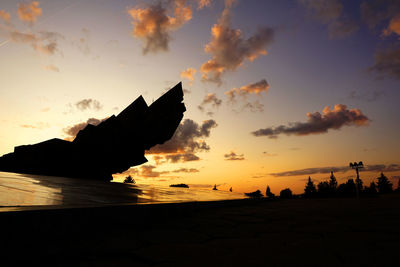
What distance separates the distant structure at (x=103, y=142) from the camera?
42.5 feet

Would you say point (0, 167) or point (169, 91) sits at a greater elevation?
point (169, 91)

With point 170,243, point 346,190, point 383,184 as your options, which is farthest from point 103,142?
point 383,184

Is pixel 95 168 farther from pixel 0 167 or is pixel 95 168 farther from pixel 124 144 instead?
pixel 0 167

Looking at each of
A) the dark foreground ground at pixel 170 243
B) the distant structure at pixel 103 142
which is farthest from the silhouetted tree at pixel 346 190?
the dark foreground ground at pixel 170 243

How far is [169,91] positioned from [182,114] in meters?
1.55

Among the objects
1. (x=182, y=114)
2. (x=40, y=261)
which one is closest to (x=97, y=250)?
(x=40, y=261)

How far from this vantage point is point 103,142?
1327cm

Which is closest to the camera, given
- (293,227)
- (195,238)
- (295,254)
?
(295,254)

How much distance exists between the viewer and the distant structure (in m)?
13.0

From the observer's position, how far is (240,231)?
81.3 inches

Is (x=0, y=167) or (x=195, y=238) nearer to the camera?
(x=195, y=238)

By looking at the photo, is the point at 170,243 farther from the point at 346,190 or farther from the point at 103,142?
the point at 346,190

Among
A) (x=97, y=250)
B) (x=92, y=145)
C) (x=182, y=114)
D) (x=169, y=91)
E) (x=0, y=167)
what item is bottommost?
(x=97, y=250)

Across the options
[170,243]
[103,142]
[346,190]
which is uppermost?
[103,142]
